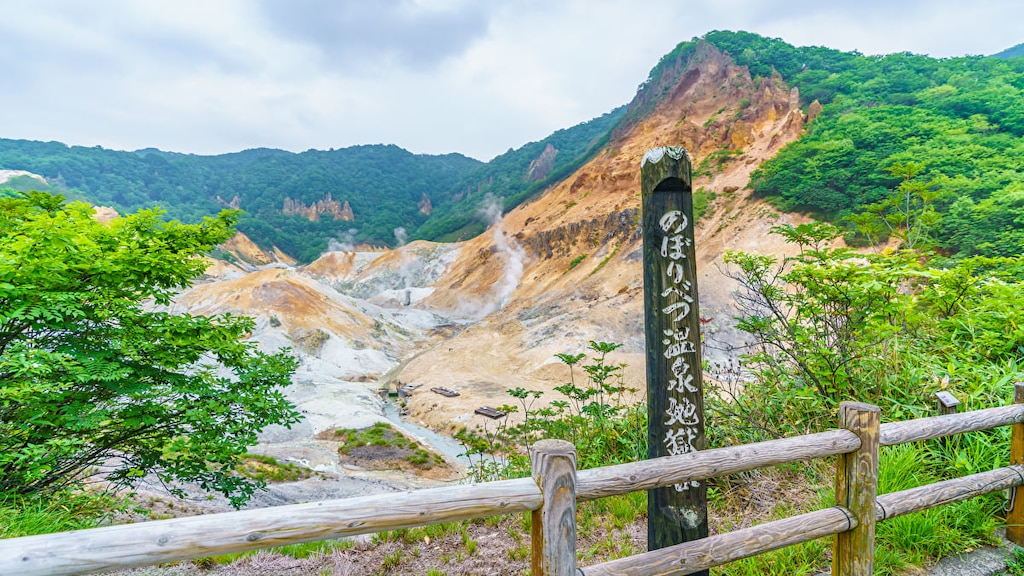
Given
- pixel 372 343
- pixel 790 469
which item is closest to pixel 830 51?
pixel 372 343

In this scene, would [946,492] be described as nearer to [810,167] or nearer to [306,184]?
[810,167]

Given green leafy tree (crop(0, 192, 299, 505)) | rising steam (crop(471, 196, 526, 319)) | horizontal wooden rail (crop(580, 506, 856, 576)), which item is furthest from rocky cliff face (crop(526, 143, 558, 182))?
horizontal wooden rail (crop(580, 506, 856, 576))

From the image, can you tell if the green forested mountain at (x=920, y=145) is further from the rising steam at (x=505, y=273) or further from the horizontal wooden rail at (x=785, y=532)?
the rising steam at (x=505, y=273)

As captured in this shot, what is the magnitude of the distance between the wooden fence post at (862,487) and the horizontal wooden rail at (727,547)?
6cm

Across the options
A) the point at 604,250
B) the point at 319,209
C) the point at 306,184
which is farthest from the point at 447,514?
the point at 306,184

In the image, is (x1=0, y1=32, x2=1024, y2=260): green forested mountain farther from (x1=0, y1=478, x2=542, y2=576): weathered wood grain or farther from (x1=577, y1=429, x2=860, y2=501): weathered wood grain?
(x1=0, y1=478, x2=542, y2=576): weathered wood grain

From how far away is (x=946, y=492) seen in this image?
2.50 metres

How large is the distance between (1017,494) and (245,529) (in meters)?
4.04

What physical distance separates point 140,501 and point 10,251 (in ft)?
17.1

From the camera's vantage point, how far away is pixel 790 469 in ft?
11.2

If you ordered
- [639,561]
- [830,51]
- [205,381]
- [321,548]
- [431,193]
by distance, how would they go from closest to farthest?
[639,561]
[321,548]
[205,381]
[830,51]
[431,193]

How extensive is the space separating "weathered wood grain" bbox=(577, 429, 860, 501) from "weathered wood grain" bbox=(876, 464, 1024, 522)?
0.46 m

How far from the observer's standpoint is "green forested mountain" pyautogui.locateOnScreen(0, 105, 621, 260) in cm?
7500

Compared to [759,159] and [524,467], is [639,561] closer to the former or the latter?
[524,467]
